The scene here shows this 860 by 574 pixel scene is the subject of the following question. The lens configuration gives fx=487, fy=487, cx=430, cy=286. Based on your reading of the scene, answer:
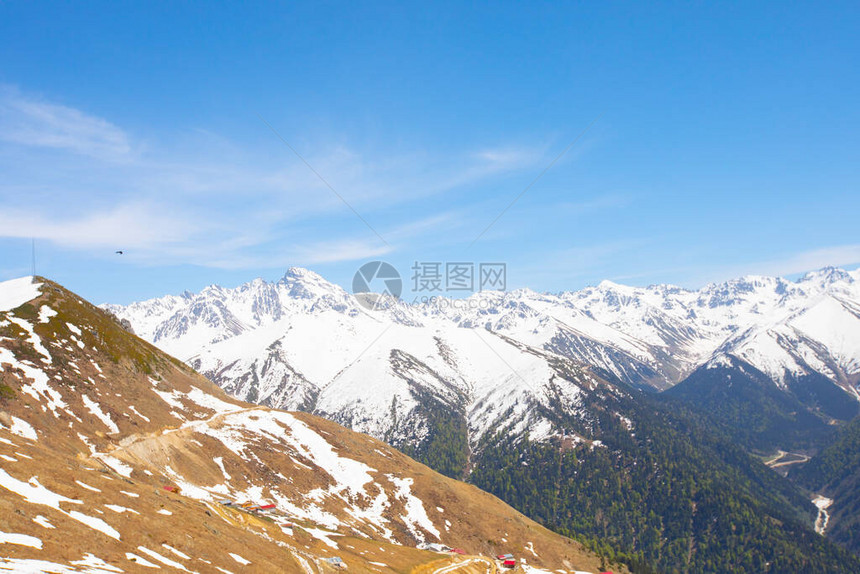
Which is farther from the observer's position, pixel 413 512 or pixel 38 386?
pixel 413 512

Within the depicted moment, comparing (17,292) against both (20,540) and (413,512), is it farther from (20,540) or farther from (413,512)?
(20,540)

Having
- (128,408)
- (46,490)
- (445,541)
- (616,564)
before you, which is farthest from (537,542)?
(46,490)

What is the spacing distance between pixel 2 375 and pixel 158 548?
8894 cm

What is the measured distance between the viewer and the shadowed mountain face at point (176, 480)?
160ft

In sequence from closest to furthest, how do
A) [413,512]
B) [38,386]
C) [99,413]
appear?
[38,386], [99,413], [413,512]

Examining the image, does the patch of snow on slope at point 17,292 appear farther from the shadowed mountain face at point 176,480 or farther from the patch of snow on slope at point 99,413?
the patch of snow on slope at point 99,413

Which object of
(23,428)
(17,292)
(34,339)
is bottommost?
(23,428)

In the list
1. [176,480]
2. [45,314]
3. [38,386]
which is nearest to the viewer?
[176,480]

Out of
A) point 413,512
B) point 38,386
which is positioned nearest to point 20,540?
point 38,386

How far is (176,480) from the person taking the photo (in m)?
104

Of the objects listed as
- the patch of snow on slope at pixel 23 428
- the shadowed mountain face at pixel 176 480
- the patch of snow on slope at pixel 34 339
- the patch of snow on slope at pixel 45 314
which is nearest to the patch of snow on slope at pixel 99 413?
the shadowed mountain face at pixel 176 480

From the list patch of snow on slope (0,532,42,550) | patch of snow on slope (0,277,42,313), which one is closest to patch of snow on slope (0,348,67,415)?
patch of snow on slope (0,277,42,313)

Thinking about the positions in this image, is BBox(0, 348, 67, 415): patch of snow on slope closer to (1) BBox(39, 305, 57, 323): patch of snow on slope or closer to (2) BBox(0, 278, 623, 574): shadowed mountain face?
(2) BBox(0, 278, 623, 574): shadowed mountain face

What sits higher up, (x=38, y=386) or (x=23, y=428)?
(x=38, y=386)
